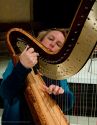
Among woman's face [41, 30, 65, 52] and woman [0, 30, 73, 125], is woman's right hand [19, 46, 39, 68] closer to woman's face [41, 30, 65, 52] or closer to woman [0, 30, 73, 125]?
woman [0, 30, 73, 125]

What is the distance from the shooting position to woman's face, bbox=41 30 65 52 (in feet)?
4.29

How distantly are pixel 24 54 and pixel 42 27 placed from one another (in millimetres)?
2328

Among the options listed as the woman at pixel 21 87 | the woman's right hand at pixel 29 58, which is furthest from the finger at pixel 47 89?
the woman's right hand at pixel 29 58

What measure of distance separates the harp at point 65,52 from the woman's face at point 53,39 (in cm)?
11

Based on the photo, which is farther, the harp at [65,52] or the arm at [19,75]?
the arm at [19,75]

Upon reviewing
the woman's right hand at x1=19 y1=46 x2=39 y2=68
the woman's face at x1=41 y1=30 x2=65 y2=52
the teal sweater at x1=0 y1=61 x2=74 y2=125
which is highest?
the woman's face at x1=41 y1=30 x2=65 y2=52

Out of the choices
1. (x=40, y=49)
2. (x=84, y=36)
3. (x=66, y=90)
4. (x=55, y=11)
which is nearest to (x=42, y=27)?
(x=55, y=11)

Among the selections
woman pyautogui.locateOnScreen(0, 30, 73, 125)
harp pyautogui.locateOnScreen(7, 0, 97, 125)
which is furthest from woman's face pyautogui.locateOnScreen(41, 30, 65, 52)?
harp pyautogui.locateOnScreen(7, 0, 97, 125)

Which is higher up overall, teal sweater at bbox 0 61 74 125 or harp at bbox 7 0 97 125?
harp at bbox 7 0 97 125

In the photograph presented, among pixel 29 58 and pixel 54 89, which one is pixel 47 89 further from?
pixel 29 58

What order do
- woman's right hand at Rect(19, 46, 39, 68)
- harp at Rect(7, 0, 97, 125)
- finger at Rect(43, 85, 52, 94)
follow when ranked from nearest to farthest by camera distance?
1. harp at Rect(7, 0, 97, 125)
2. woman's right hand at Rect(19, 46, 39, 68)
3. finger at Rect(43, 85, 52, 94)

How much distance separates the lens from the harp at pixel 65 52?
0.92 meters

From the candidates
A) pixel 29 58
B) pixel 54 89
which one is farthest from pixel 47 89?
pixel 29 58

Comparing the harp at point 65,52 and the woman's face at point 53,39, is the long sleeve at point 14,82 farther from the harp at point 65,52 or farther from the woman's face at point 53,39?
the woman's face at point 53,39
